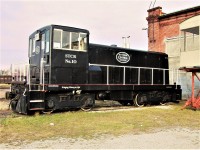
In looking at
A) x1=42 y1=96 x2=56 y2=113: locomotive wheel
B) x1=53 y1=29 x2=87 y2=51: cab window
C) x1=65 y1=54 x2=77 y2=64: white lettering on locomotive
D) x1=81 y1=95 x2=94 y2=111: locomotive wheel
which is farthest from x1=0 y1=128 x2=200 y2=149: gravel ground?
x1=53 y1=29 x2=87 y2=51: cab window

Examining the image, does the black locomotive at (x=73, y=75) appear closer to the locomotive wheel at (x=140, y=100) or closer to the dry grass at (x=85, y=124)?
the locomotive wheel at (x=140, y=100)

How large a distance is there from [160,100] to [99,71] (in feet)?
16.5

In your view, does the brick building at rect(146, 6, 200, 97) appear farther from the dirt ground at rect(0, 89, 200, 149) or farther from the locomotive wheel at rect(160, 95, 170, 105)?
the dirt ground at rect(0, 89, 200, 149)

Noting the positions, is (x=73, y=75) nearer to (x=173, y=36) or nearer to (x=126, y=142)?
(x=126, y=142)

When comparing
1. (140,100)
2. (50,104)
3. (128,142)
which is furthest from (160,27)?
(128,142)

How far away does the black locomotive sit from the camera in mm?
11984

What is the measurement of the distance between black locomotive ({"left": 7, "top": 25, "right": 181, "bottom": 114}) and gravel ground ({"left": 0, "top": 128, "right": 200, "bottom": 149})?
14.7ft

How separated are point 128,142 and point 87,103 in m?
6.10

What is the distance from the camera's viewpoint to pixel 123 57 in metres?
15.8

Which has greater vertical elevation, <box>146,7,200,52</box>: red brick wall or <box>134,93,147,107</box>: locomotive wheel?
<box>146,7,200,52</box>: red brick wall

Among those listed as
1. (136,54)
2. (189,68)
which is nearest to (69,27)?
(136,54)

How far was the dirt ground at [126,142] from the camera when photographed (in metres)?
6.80

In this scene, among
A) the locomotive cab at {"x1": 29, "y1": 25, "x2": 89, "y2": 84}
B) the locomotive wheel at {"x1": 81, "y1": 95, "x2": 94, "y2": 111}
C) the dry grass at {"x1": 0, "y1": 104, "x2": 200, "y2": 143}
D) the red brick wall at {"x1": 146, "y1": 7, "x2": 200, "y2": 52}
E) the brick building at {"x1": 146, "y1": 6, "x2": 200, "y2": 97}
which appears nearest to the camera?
the dry grass at {"x1": 0, "y1": 104, "x2": 200, "y2": 143}

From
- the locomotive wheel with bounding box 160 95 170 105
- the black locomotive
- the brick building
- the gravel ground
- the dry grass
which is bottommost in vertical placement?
the gravel ground
